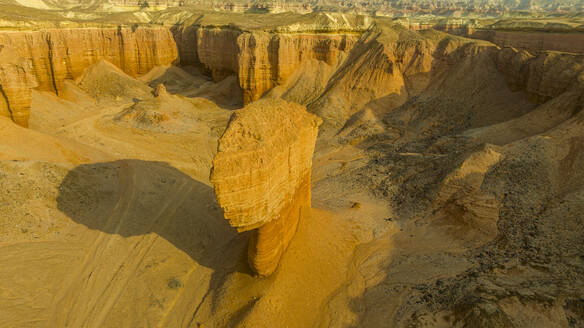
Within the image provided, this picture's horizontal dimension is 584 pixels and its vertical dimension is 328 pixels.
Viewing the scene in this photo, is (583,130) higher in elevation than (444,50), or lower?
lower

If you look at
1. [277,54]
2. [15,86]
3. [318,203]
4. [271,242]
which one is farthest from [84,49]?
[271,242]

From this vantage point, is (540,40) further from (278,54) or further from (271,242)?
(271,242)

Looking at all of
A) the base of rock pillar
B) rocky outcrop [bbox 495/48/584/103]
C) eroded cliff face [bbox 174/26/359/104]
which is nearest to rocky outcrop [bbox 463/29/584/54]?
rocky outcrop [bbox 495/48/584/103]

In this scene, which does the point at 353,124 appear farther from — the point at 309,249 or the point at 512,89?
the point at 309,249

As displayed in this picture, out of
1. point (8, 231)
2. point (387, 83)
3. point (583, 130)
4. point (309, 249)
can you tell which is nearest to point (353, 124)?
point (387, 83)

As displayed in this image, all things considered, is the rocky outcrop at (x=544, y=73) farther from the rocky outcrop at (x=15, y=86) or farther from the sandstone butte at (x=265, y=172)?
the rocky outcrop at (x=15, y=86)

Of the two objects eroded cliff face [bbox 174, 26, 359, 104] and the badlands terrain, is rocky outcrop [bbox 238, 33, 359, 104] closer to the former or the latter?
eroded cliff face [bbox 174, 26, 359, 104]
